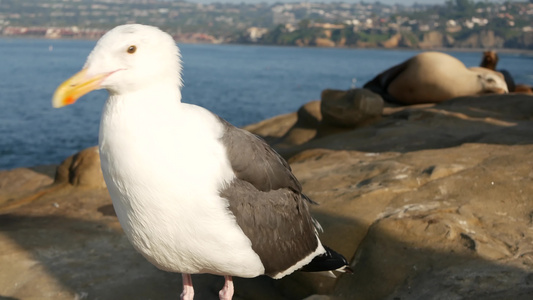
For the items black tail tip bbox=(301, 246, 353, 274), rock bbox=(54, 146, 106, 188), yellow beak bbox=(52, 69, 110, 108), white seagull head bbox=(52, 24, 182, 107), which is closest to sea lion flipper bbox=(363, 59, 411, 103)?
rock bbox=(54, 146, 106, 188)

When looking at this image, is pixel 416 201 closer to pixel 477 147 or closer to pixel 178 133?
pixel 477 147

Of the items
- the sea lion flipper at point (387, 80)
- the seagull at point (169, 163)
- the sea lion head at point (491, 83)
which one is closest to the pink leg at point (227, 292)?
the seagull at point (169, 163)

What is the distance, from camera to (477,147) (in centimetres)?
614

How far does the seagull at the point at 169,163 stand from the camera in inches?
119

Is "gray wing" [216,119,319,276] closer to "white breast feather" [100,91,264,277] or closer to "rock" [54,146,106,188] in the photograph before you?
"white breast feather" [100,91,264,277]

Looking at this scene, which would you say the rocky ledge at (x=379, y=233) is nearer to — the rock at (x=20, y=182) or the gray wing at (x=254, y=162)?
the gray wing at (x=254, y=162)

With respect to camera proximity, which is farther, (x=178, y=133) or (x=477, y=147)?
(x=477, y=147)

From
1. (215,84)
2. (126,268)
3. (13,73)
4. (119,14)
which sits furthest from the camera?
(119,14)

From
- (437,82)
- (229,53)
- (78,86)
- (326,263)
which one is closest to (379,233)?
(326,263)

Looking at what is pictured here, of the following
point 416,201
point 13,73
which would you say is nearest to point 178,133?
point 416,201

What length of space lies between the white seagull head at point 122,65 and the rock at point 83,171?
451cm

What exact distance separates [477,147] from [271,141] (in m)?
4.84

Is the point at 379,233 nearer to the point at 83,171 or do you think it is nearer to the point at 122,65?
the point at 122,65

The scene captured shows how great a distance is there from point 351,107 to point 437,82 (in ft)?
9.95
